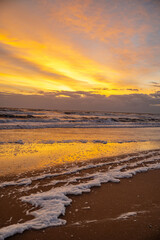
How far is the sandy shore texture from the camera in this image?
8.10ft

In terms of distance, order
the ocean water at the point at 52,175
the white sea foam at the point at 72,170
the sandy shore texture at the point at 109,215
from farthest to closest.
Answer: the white sea foam at the point at 72,170, the ocean water at the point at 52,175, the sandy shore texture at the point at 109,215

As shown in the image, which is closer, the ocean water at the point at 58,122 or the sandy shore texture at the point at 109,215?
the sandy shore texture at the point at 109,215

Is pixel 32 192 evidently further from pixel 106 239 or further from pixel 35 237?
pixel 106 239

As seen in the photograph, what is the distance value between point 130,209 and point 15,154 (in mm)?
4968

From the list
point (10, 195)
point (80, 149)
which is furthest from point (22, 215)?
point (80, 149)

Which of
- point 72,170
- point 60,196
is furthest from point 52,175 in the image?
point 60,196

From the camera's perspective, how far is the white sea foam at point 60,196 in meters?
2.64

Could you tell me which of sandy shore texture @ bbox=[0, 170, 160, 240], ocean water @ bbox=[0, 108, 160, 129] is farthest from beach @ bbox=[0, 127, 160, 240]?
ocean water @ bbox=[0, 108, 160, 129]

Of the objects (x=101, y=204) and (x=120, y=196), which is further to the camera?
(x=120, y=196)

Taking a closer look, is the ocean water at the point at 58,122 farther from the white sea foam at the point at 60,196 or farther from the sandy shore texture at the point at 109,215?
the sandy shore texture at the point at 109,215

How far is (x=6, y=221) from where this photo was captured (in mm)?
2697

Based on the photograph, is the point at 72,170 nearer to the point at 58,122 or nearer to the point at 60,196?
the point at 60,196

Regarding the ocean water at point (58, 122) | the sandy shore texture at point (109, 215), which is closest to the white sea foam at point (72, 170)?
the sandy shore texture at point (109, 215)

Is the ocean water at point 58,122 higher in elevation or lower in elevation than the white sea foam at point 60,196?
higher
